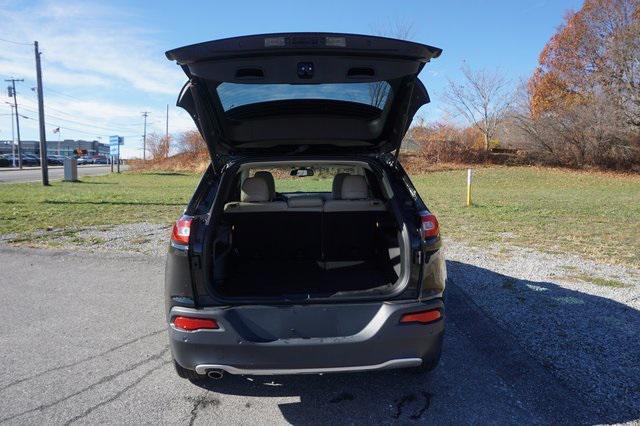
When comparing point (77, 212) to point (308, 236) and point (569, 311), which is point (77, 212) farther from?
point (569, 311)

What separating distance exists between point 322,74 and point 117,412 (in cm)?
234

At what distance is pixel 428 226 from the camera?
278 cm

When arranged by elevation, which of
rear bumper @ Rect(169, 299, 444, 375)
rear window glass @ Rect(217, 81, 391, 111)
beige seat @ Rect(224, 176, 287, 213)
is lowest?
rear bumper @ Rect(169, 299, 444, 375)

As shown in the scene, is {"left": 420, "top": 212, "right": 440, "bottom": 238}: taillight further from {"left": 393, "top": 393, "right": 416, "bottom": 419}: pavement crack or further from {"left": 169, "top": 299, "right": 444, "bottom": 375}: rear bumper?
{"left": 393, "top": 393, "right": 416, "bottom": 419}: pavement crack

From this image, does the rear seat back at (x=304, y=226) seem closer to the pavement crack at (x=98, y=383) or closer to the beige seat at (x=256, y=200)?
the beige seat at (x=256, y=200)

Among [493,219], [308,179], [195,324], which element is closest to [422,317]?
[195,324]

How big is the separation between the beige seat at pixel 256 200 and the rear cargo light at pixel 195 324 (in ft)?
4.28

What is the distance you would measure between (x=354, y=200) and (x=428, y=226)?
40.0 inches

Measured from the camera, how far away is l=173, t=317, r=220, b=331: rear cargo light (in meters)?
2.48

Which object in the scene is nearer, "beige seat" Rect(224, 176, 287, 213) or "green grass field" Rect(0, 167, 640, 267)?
"beige seat" Rect(224, 176, 287, 213)

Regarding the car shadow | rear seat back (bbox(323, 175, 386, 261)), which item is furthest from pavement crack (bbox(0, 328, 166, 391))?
rear seat back (bbox(323, 175, 386, 261))

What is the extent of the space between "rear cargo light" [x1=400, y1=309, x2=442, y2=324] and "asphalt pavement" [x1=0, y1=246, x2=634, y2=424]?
1.88 ft

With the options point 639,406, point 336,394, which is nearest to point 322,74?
point 336,394

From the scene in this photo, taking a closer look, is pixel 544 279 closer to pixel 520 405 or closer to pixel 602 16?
pixel 520 405
